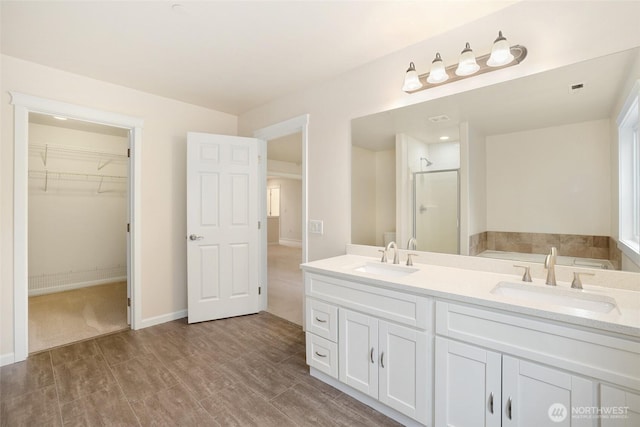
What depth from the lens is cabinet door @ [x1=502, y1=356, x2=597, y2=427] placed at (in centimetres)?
109

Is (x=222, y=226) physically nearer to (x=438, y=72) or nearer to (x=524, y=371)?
(x=438, y=72)

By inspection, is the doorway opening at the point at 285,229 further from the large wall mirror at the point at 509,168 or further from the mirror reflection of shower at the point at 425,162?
the mirror reflection of shower at the point at 425,162

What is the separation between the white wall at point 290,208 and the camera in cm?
952

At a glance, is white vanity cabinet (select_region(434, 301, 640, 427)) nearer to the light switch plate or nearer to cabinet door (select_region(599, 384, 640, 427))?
cabinet door (select_region(599, 384, 640, 427))

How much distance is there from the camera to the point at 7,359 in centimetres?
224

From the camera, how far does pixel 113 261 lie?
472 centimetres

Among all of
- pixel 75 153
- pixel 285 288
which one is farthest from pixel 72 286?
pixel 285 288

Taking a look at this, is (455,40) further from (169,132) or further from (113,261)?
(113,261)

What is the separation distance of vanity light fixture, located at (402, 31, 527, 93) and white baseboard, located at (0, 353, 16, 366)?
3.63 meters

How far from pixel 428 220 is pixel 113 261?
5.01 meters

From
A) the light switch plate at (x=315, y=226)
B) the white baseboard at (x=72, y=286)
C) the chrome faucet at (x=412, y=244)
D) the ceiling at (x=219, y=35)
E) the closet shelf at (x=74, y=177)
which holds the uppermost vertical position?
the ceiling at (x=219, y=35)

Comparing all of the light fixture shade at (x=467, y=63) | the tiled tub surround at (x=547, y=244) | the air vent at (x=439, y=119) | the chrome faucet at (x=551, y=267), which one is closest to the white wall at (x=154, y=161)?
the air vent at (x=439, y=119)

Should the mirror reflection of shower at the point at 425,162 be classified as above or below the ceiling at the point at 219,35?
below

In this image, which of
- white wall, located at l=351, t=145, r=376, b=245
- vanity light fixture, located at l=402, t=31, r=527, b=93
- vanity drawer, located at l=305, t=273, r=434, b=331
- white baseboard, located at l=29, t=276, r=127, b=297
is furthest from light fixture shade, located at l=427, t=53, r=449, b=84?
white baseboard, located at l=29, t=276, r=127, b=297
